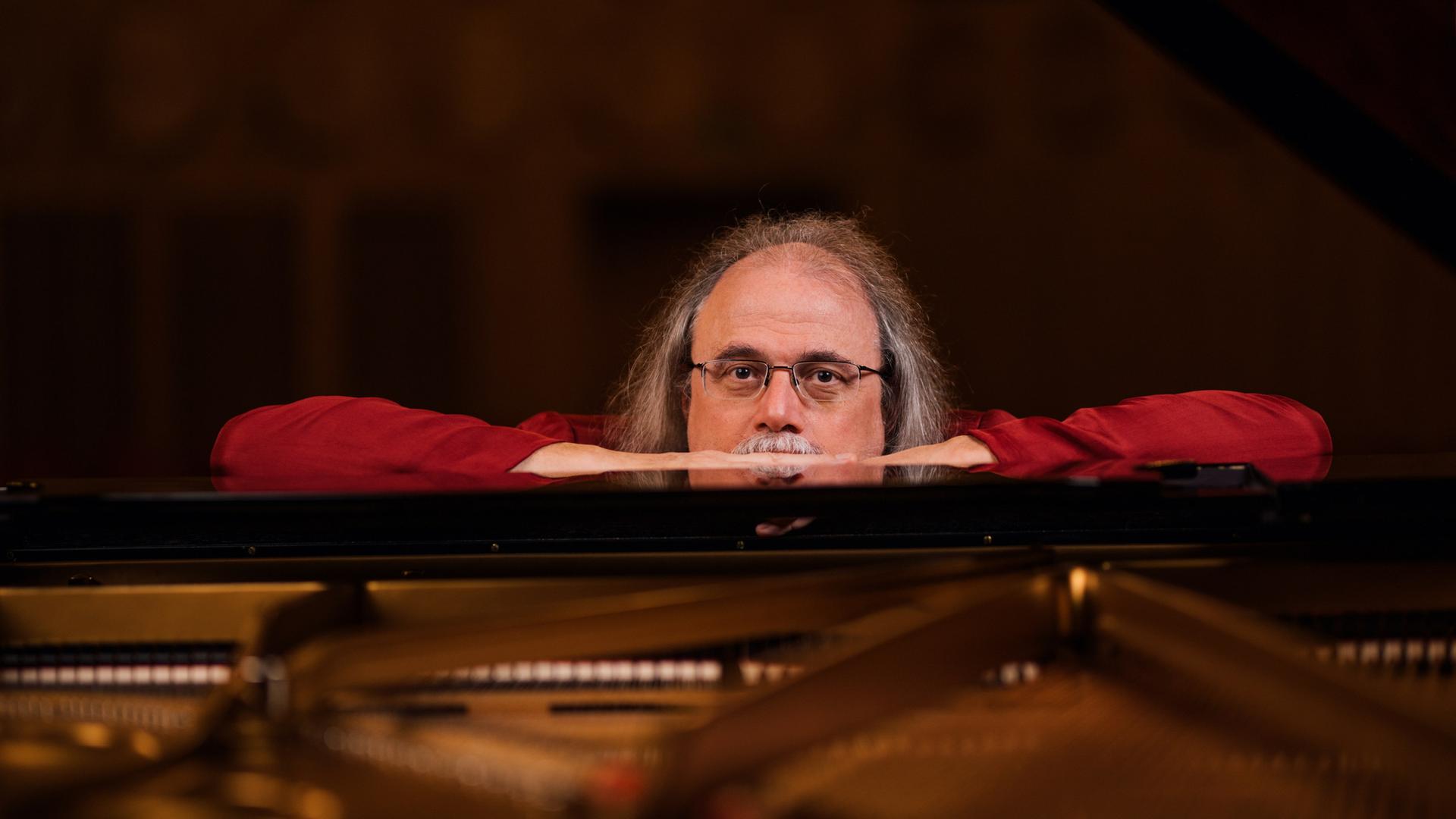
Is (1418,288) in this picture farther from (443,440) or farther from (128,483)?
(128,483)

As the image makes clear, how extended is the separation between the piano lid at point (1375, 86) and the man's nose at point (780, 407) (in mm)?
2046

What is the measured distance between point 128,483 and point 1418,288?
4347 millimetres

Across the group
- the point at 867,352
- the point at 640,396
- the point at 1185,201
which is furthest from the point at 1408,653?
the point at 1185,201

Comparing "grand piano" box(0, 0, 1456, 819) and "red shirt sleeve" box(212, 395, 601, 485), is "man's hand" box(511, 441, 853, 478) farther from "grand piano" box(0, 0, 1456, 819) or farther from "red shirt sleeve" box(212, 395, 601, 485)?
"grand piano" box(0, 0, 1456, 819)

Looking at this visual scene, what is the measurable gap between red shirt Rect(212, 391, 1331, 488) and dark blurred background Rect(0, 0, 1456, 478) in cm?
179

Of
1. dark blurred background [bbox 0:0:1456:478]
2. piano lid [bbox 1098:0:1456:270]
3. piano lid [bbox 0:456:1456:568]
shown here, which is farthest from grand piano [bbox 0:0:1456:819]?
dark blurred background [bbox 0:0:1456:478]

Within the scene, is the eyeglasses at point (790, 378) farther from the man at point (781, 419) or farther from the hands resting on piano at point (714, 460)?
the hands resting on piano at point (714, 460)

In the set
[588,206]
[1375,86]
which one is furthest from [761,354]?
[1375,86]

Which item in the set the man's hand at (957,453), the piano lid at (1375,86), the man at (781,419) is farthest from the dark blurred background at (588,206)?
the man's hand at (957,453)

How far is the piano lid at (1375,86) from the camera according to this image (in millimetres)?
2996

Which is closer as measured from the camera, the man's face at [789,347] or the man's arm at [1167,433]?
the man's arm at [1167,433]

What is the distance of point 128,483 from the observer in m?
1.37

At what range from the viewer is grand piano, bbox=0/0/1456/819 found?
0.90m

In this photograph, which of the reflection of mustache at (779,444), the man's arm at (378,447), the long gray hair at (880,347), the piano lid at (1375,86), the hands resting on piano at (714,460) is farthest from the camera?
the piano lid at (1375,86)
